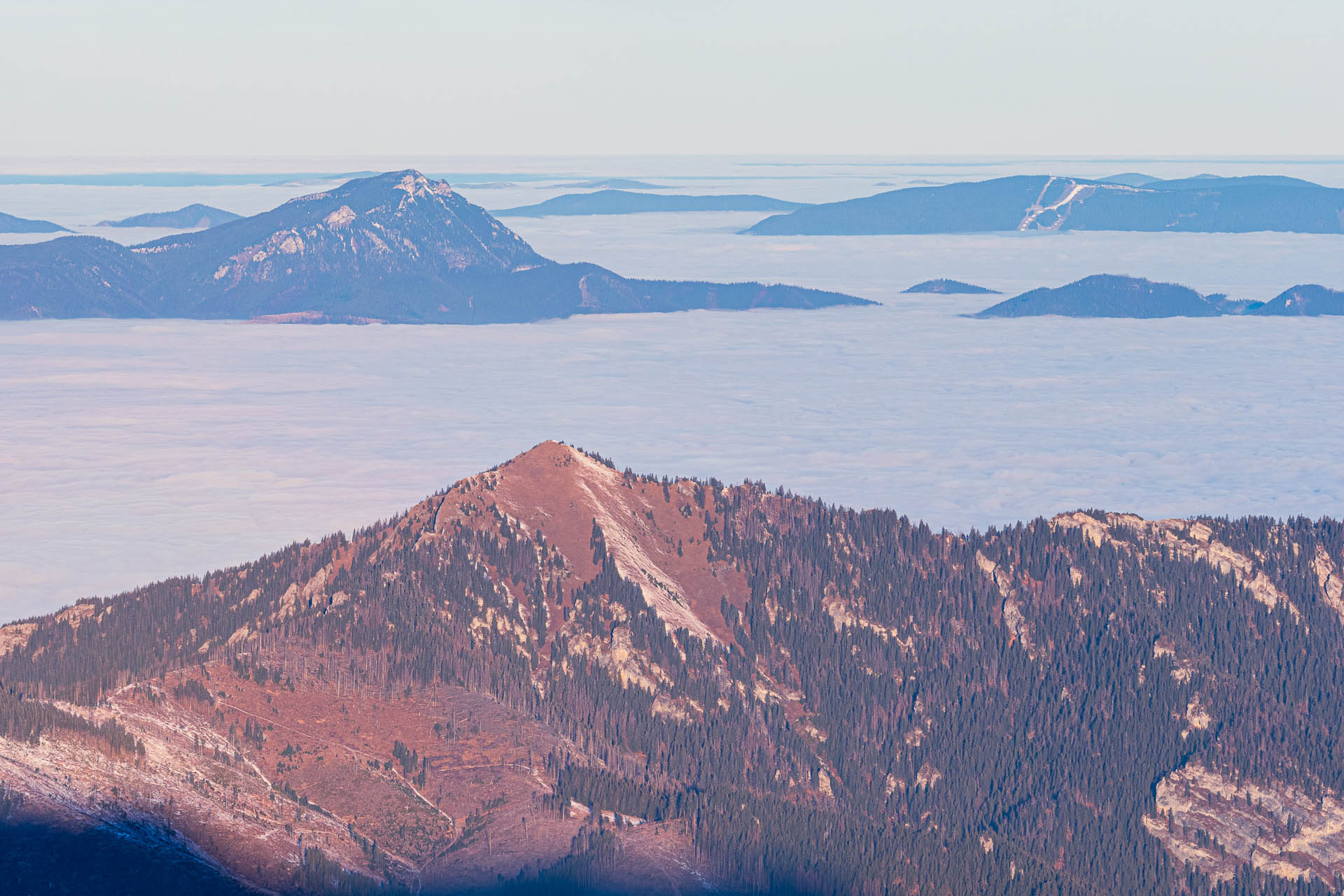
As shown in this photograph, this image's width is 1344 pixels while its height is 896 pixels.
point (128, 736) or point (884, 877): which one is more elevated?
point (128, 736)

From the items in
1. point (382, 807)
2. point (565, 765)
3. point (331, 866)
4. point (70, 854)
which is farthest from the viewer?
point (565, 765)

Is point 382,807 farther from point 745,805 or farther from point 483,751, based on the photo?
point 745,805

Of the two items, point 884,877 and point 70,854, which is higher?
point 70,854

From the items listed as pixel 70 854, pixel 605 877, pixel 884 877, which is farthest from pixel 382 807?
pixel 884 877

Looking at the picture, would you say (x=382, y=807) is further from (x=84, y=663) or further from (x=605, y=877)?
(x=84, y=663)

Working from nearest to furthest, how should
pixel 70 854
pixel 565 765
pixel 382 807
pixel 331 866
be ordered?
pixel 70 854 → pixel 331 866 → pixel 382 807 → pixel 565 765

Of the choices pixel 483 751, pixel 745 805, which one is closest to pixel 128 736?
pixel 483 751

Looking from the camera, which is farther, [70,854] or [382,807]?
[382,807]

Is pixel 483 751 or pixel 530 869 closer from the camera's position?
pixel 530 869
